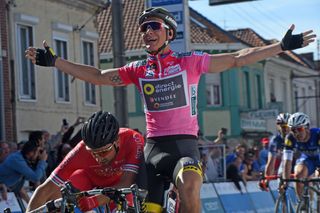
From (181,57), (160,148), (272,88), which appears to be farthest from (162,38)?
(272,88)

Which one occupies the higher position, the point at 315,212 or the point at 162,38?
the point at 162,38

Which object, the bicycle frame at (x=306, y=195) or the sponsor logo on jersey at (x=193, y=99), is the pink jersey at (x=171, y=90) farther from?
the bicycle frame at (x=306, y=195)

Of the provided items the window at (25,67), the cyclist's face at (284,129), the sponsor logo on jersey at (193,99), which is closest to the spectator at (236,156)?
the cyclist's face at (284,129)

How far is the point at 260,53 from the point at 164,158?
1.26m

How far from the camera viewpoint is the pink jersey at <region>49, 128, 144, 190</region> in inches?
292

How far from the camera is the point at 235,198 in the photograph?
17.3 m

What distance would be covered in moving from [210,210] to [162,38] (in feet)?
28.2

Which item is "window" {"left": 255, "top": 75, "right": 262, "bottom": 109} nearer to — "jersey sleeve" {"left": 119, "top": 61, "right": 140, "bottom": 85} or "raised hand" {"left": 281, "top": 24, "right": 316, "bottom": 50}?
"jersey sleeve" {"left": 119, "top": 61, "right": 140, "bottom": 85}

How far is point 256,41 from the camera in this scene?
50188mm

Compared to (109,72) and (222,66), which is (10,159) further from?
(222,66)

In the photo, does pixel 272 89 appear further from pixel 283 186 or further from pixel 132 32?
pixel 283 186

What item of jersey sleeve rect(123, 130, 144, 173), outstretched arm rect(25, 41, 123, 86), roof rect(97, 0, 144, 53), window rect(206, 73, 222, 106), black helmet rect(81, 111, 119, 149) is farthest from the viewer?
window rect(206, 73, 222, 106)

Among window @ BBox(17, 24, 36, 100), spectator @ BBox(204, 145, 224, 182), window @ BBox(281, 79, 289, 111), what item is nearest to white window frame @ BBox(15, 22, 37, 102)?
window @ BBox(17, 24, 36, 100)

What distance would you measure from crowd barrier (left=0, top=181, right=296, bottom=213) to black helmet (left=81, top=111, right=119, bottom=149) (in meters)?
8.13
